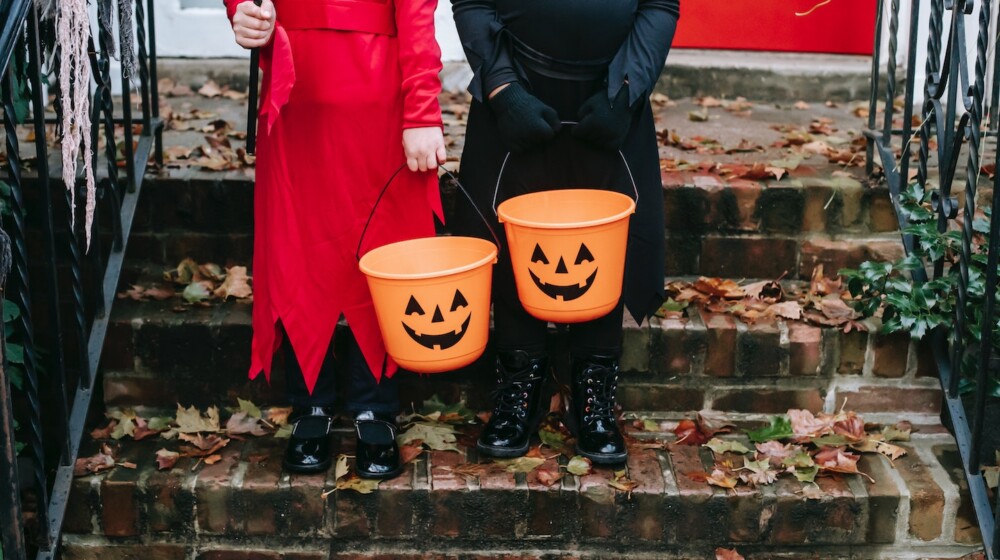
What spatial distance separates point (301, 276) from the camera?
2.84m

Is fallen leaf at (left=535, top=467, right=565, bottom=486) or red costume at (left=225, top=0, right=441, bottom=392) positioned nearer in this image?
red costume at (left=225, top=0, right=441, bottom=392)

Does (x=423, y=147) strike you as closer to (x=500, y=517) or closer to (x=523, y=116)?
(x=523, y=116)

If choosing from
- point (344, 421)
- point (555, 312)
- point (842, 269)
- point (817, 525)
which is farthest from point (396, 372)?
point (842, 269)

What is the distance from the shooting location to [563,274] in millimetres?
2619

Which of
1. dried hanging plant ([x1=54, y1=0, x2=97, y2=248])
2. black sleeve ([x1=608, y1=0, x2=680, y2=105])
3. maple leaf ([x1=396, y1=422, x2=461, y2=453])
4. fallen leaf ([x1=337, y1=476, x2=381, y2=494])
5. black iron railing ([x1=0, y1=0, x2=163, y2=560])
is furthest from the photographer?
maple leaf ([x1=396, y1=422, x2=461, y2=453])

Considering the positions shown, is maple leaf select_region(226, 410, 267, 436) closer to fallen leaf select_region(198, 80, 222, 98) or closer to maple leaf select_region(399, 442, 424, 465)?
maple leaf select_region(399, 442, 424, 465)

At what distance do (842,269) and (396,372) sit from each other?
1451mm

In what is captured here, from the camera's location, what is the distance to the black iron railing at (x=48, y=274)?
8.16 feet

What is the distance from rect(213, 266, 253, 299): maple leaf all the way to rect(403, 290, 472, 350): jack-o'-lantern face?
1.03 metres

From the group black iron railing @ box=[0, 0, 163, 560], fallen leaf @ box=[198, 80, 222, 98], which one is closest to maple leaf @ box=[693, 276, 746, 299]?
black iron railing @ box=[0, 0, 163, 560]

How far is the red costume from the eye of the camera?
2639 mm

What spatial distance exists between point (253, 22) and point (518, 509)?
1.43 m

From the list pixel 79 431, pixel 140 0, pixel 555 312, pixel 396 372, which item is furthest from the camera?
pixel 140 0

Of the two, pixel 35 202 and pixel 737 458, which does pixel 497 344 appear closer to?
pixel 737 458
